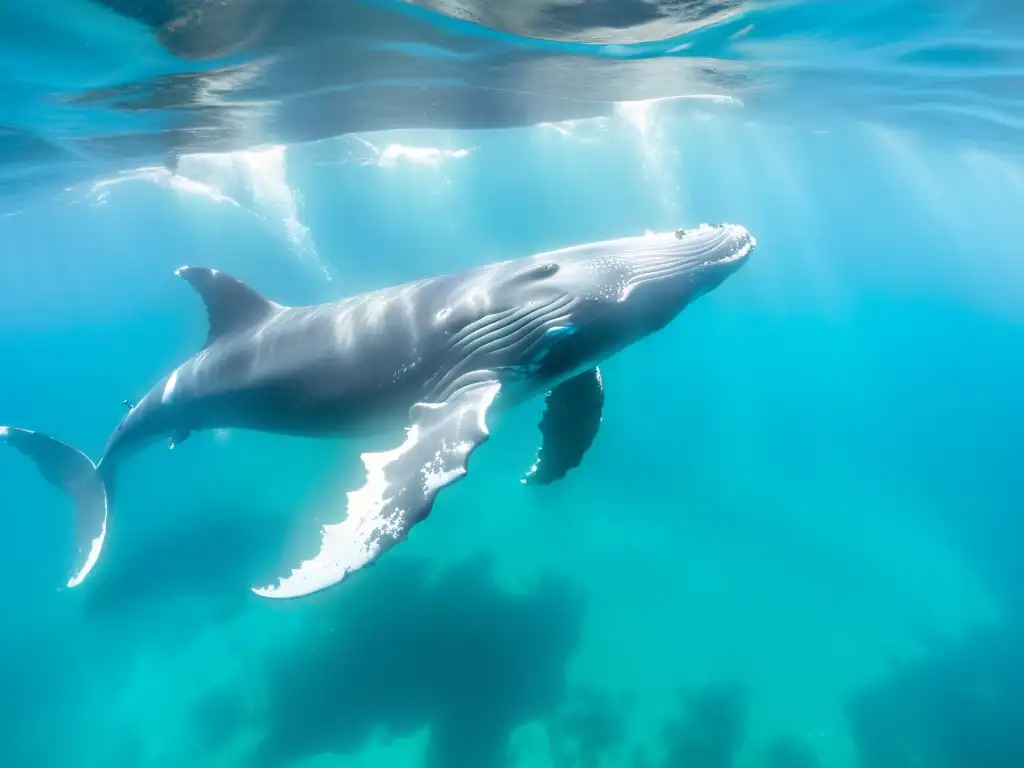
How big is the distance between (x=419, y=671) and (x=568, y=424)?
5763 mm

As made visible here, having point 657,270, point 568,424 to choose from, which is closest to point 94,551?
point 568,424

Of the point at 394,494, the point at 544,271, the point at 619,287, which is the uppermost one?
the point at 544,271

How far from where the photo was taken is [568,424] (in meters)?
8.94

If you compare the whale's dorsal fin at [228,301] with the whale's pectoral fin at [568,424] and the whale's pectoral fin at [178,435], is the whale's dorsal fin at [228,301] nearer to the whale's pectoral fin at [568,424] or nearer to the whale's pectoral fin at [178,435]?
the whale's pectoral fin at [178,435]

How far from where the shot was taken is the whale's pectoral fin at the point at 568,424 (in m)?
8.71

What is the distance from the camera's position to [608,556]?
14.1 m

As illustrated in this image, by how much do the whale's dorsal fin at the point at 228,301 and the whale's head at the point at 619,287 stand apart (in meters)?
4.56

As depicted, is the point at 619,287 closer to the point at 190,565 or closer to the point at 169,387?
the point at 169,387

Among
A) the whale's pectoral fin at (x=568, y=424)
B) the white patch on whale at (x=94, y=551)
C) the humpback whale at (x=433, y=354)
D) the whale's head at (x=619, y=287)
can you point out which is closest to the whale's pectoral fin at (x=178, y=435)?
the humpback whale at (x=433, y=354)

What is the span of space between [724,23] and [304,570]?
16.8 m

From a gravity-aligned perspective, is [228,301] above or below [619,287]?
below

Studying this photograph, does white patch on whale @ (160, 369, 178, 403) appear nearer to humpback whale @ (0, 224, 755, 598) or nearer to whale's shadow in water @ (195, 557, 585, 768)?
humpback whale @ (0, 224, 755, 598)

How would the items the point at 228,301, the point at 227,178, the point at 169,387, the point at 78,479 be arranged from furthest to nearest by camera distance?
the point at 227,178 → the point at 78,479 → the point at 169,387 → the point at 228,301

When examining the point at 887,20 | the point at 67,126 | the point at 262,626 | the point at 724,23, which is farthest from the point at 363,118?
the point at 262,626
